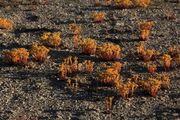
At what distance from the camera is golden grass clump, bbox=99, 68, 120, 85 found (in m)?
9.35

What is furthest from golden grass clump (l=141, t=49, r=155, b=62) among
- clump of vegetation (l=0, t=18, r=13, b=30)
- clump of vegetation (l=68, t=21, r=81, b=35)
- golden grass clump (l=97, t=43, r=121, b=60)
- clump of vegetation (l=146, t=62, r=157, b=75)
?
clump of vegetation (l=0, t=18, r=13, b=30)

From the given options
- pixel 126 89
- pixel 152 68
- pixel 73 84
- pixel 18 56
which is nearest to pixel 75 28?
pixel 18 56

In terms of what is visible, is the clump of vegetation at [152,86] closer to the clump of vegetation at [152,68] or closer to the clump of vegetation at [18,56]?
the clump of vegetation at [152,68]

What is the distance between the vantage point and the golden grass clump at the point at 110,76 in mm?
9352

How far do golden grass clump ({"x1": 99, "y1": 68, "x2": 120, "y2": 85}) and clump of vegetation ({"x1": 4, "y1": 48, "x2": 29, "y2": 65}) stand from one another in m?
3.02

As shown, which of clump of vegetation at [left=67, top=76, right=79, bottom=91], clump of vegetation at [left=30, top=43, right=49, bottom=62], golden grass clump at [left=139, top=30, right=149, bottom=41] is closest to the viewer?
clump of vegetation at [left=67, top=76, right=79, bottom=91]

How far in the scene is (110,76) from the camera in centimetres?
938

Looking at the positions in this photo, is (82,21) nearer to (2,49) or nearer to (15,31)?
(15,31)

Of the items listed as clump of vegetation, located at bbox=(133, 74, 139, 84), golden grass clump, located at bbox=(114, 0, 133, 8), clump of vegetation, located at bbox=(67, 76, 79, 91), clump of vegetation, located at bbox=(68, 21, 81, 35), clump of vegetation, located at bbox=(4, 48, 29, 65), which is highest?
Result: golden grass clump, located at bbox=(114, 0, 133, 8)

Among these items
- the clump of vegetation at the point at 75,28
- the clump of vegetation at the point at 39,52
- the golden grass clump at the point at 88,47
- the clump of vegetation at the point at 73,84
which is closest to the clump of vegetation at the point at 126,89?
the clump of vegetation at the point at 73,84

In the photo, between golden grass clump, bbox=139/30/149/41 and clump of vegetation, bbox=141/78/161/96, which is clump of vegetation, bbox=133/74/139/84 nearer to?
clump of vegetation, bbox=141/78/161/96

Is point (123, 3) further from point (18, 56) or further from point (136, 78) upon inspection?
point (136, 78)

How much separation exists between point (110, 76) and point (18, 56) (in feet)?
11.7

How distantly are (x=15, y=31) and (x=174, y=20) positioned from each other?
797cm
